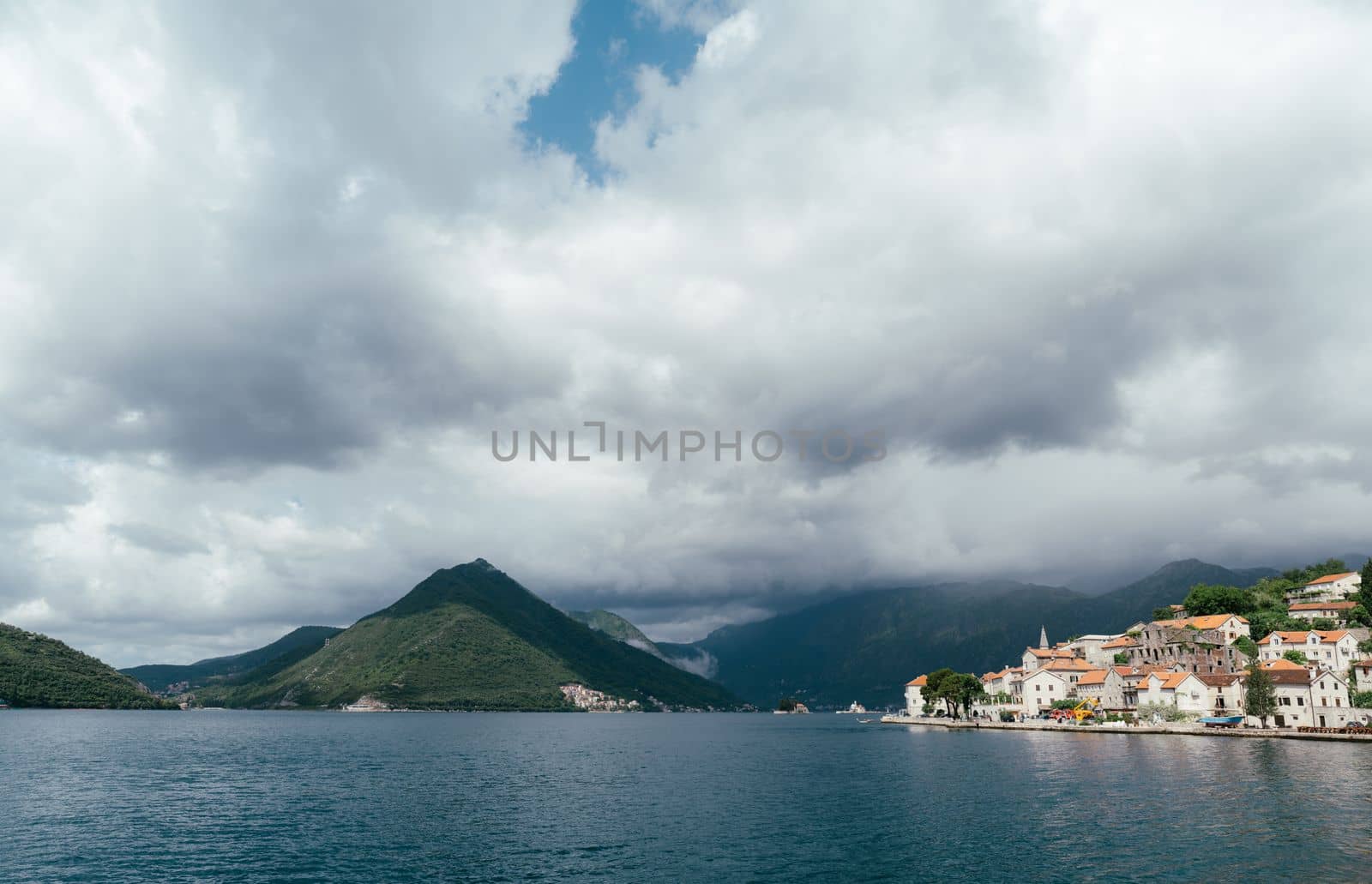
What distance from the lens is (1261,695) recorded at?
162 metres

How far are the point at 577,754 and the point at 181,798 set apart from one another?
254 feet

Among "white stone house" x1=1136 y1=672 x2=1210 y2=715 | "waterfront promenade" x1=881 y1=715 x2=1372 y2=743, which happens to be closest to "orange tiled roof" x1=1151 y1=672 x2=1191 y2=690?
"white stone house" x1=1136 y1=672 x2=1210 y2=715

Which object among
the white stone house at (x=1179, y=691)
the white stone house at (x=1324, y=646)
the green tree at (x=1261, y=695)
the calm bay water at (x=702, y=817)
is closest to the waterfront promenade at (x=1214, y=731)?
the green tree at (x=1261, y=695)

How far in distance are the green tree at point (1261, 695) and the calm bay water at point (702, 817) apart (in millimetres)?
29426

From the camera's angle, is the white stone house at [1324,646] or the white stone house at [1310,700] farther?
the white stone house at [1324,646]

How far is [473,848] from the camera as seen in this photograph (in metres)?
62.3

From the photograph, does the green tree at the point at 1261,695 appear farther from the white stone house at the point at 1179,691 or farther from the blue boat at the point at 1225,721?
the white stone house at the point at 1179,691

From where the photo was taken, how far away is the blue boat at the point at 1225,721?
552 feet

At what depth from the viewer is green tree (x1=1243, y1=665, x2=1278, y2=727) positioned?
16188cm

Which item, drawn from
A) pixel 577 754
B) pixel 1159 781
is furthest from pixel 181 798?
pixel 1159 781

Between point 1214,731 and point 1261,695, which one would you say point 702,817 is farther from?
point 1261,695

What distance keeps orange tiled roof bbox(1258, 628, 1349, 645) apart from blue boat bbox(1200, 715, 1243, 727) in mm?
30709

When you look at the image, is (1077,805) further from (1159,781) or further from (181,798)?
(181,798)

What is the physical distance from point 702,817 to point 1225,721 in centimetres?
14809
